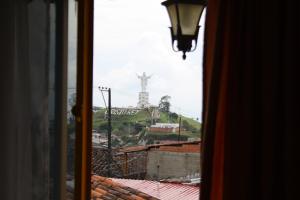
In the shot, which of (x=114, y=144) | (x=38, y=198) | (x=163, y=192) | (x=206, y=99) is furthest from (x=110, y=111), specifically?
(x=206, y=99)

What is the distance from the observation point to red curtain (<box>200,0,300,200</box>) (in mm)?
1414

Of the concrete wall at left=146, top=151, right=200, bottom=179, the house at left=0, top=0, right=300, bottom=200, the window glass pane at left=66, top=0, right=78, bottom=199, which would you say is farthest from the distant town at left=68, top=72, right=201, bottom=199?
the house at left=0, top=0, right=300, bottom=200

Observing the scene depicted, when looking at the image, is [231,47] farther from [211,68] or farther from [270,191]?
[270,191]

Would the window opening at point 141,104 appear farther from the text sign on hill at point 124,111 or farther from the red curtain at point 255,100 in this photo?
the red curtain at point 255,100

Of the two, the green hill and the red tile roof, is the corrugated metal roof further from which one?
the green hill

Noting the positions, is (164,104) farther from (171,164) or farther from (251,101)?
(251,101)

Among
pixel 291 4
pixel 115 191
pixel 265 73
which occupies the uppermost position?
pixel 291 4

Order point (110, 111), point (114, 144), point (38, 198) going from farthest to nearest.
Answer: point (114, 144) < point (110, 111) < point (38, 198)

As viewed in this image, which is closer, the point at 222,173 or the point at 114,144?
the point at 222,173

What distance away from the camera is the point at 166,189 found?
13.0 feet

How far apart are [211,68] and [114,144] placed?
3331mm

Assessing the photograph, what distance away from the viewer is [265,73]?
142 centimetres

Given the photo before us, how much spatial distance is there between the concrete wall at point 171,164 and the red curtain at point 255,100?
2777mm

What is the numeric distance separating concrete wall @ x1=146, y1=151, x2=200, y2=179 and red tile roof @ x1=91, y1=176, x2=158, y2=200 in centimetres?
56
